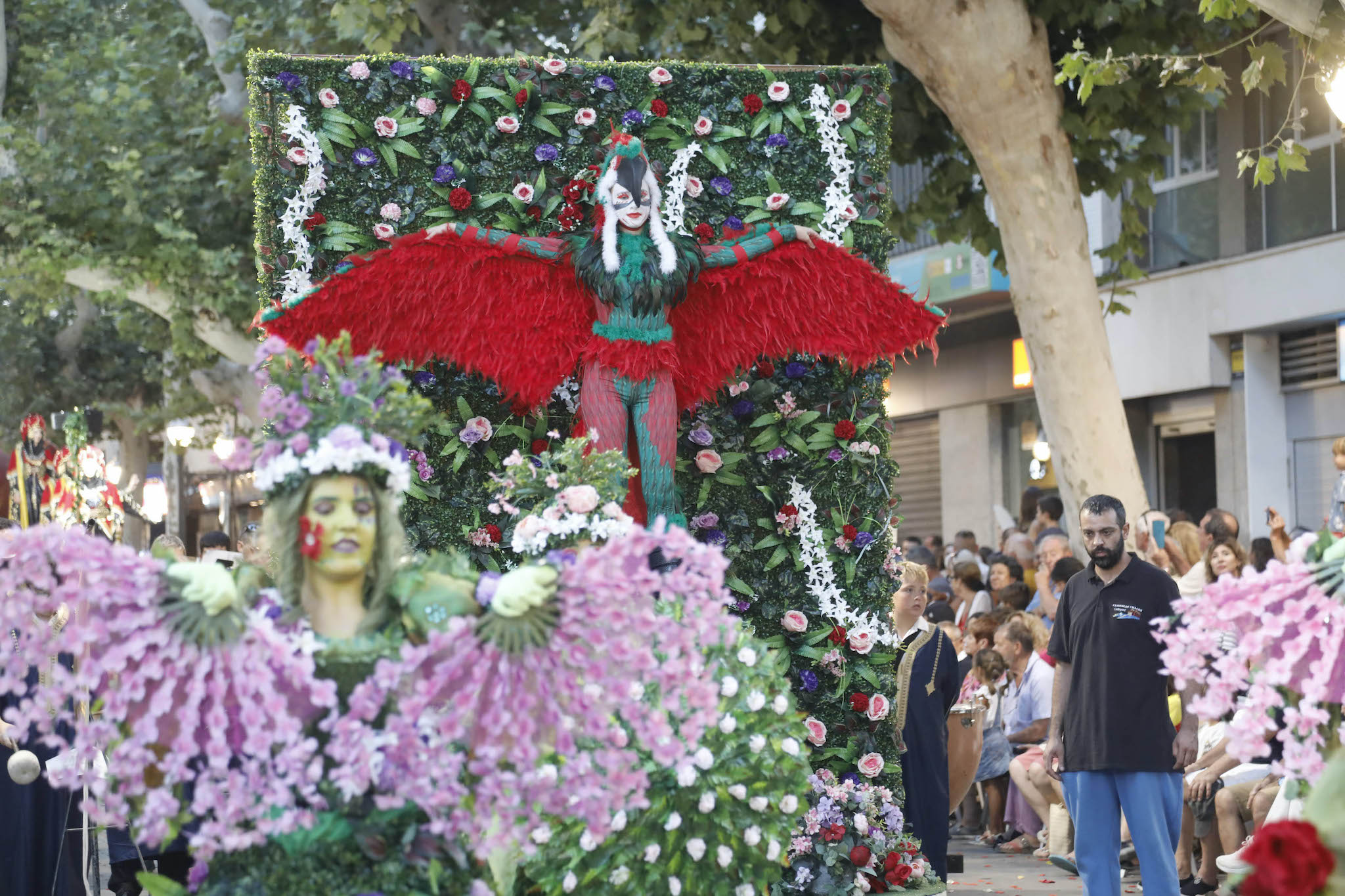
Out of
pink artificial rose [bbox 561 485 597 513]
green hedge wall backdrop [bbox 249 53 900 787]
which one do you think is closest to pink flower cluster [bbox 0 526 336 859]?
pink artificial rose [bbox 561 485 597 513]

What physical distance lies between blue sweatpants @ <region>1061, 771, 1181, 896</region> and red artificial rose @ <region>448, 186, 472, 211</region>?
3.45m

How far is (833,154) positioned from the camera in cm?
800

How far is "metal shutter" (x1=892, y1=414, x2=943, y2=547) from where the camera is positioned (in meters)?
21.3

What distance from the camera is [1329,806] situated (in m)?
2.75

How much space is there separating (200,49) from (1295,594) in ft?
50.0

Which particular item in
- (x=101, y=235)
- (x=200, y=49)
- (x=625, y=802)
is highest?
(x=200, y=49)

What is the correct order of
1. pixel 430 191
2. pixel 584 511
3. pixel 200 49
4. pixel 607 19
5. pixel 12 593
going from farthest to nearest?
pixel 200 49, pixel 607 19, pixel 430 191, pixel 584 511, pixel 12 593

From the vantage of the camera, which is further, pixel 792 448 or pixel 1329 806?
pixel 792 448

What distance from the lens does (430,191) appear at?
7.61 m

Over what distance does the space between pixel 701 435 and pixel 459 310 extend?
1304mm

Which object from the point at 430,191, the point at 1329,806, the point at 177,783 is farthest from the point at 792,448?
the point at 1329,806

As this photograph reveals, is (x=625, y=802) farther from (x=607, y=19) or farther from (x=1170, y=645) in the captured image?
(x=607, y=19)

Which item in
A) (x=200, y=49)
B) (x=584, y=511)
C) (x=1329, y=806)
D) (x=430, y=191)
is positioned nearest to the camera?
(x=1329, y=806)

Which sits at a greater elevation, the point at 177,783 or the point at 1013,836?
the point at 177,783
